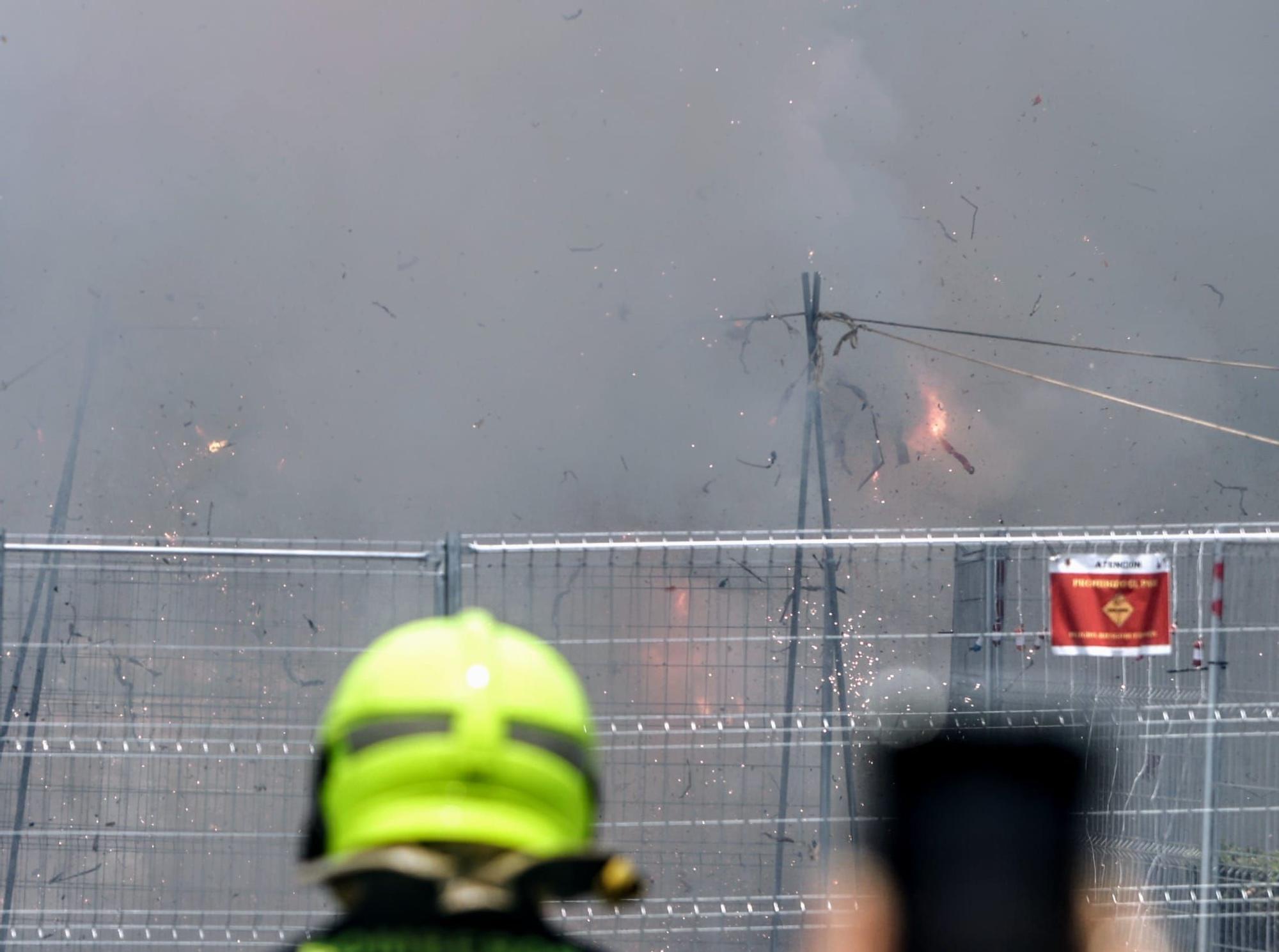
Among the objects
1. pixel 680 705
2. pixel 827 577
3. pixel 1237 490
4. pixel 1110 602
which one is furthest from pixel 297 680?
pixel 1237 490

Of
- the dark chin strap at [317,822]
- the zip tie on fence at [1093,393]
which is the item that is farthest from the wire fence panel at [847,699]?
the dark chin strap at [317,822]

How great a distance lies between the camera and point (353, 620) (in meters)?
4.96

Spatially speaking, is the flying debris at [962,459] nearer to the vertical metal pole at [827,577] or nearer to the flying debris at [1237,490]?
the vertical metal pole at [827,577]

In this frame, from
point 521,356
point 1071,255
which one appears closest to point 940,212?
point 1071,255

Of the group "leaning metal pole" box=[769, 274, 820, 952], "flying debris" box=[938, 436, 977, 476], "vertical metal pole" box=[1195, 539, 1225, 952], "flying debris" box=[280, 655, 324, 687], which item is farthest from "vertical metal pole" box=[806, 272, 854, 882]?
"flying debris" box=[280, 655, 324, 687]

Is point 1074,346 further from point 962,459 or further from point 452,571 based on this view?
point 452,571

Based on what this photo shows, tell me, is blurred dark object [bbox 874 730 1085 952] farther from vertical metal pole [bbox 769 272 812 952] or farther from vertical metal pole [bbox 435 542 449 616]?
vertical metal pole [bbox 435 542 449 616]

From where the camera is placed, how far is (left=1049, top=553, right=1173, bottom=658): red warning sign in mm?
4336

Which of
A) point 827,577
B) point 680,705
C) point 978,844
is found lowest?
point 978,844

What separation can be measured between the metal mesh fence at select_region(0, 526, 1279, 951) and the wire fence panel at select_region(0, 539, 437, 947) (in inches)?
0.5

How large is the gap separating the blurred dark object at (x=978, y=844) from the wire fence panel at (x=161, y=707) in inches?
79.7

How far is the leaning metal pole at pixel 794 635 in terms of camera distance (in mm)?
4871

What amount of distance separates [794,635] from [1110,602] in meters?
1.19

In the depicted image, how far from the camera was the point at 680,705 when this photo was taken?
481cm
